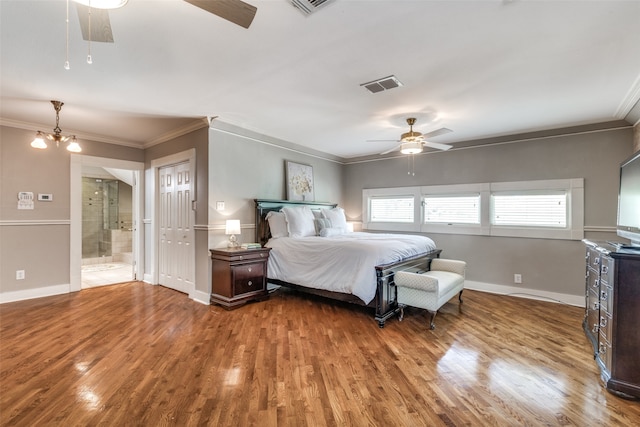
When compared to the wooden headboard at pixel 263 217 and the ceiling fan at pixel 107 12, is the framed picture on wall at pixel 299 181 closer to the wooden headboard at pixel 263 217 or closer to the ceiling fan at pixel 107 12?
the wooden headboard at pixel 263 217

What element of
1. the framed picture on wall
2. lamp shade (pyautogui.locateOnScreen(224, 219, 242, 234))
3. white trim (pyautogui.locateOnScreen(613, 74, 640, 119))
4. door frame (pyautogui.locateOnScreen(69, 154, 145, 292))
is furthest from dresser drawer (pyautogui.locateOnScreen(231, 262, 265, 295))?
white trim (pyautogui.locateOnScreen(613, 74, 640, 119))

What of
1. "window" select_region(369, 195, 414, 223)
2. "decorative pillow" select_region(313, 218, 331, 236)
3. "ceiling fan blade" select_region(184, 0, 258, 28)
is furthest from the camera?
"window" select_region(369, 195, 414, 223)

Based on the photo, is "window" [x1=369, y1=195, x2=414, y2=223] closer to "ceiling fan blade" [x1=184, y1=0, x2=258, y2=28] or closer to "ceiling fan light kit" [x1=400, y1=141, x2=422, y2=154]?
"ceiling fan light kit" [x1=400, y1=141, x2=422, y2=154]

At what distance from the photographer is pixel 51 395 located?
6.49 ft

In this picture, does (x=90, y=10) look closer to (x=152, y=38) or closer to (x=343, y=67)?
(x=152, y=38)

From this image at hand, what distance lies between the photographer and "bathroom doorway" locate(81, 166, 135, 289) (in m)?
7.17

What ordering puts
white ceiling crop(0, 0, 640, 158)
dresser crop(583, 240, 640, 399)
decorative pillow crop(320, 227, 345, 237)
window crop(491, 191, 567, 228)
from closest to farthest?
white ceiling crop(0, 0, 640, 158), dresser crop(583, 240, 640, 399), window crop(491, 191, 567, 228), decorative pillow crop(320, 227, 345, 237)

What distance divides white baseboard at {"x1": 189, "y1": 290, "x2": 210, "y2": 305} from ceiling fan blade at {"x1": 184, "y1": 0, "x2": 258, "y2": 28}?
3.47 metres

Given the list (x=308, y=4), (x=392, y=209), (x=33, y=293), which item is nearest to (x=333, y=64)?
(x=308, y=4)

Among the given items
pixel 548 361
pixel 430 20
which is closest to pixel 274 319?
pixel 548 361

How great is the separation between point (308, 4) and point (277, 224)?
3192 millimetres

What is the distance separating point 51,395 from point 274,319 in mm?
1960

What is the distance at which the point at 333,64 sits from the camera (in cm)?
248

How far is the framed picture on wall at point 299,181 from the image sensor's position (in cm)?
518
